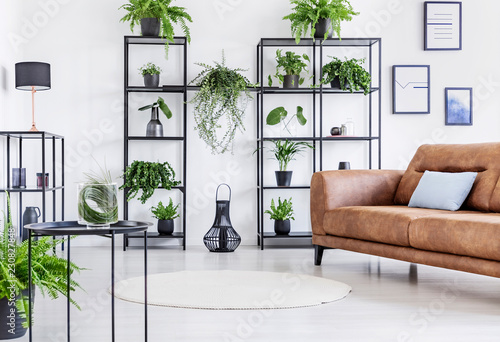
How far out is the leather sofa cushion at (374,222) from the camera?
3309 mm

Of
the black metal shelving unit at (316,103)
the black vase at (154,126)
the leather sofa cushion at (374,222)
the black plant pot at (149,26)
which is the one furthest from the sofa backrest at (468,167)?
the black plant pot at (149,26)

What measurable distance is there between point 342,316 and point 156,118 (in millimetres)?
2833

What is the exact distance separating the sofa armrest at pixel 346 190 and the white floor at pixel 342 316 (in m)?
0.43

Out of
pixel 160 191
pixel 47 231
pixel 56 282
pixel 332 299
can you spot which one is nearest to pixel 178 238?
pixel 160 191

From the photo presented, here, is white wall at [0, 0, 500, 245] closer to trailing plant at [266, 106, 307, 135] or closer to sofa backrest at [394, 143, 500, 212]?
trailing plant at [266, 106, 307, 135]

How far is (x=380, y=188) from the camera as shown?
4098 mm

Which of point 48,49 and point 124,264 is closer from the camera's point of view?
point 124,264

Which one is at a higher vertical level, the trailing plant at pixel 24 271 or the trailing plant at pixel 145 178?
the trailing plant at pixel 145 178

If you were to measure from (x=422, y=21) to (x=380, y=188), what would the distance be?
2.00 metres

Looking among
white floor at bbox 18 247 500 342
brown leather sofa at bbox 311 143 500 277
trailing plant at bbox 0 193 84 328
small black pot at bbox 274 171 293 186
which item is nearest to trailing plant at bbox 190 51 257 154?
small black pot at bbox 274 171 293 186

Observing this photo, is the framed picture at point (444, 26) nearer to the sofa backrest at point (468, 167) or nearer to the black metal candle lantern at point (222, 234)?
the sofa backrest at point (468, 167)

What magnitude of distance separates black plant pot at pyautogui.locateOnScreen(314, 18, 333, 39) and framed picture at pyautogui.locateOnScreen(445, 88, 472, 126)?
4.04 ft

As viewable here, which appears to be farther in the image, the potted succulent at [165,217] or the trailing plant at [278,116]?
the trailing plant at [278,116]

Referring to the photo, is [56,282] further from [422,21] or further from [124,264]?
[422,21]
